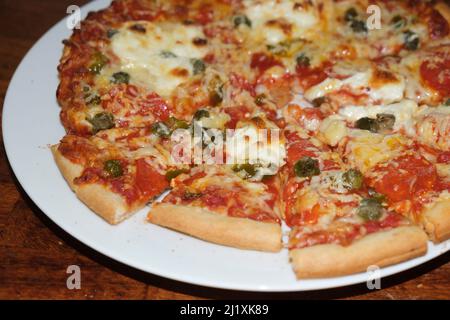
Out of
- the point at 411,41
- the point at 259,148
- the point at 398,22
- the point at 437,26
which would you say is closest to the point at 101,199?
the point at 259,148

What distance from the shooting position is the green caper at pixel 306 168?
4.30 metres

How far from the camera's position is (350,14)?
5863 mm

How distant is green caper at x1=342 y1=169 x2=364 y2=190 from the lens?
4199 millimetres

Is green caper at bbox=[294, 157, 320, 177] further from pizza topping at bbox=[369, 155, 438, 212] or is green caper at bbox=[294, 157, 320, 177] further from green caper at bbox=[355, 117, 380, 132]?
green caper at bbox=[355, 117, 380, 132]

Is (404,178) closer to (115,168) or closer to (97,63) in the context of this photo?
(115,168)

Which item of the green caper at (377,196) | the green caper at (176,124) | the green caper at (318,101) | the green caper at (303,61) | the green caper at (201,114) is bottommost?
the green caper at (377,196)

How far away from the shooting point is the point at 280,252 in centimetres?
378

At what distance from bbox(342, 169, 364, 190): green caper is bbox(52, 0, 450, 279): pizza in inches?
0.4

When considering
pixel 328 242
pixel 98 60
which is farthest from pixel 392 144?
pixel 98 60

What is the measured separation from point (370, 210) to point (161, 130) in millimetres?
1755

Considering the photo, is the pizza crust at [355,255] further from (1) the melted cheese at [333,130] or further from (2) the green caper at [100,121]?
(2) the green caper at [100,121]

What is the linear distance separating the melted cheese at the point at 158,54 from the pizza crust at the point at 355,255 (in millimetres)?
2076

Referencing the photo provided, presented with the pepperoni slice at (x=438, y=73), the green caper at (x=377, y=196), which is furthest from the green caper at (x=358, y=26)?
the green caper at (x=377, y=196)
